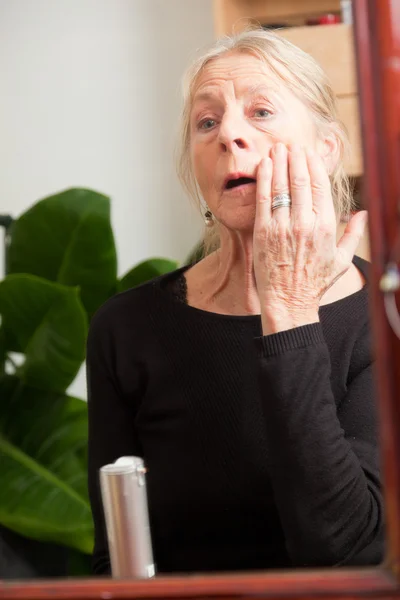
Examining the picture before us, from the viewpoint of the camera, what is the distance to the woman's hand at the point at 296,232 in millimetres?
473

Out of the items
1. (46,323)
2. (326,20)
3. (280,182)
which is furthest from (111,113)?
(280,182)

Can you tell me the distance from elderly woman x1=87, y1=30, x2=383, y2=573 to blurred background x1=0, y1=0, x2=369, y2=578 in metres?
0.07

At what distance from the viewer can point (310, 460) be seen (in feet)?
1.44

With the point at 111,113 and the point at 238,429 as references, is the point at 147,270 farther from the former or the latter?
the point at 238,429

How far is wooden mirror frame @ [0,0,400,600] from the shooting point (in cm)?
31

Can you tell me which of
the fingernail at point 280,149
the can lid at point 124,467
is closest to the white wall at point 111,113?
the fingernail at point 280,149

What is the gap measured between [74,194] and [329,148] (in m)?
0.38

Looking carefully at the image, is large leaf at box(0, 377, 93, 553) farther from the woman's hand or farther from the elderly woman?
the woman's hand

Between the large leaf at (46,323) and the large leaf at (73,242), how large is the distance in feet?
0.31

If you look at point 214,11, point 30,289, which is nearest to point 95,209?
point 30,289

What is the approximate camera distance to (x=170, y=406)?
22.4 inches

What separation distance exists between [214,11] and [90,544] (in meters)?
0.50

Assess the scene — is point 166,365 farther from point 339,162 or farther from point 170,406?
point 339,162

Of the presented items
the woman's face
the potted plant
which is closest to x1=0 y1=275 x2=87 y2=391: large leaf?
the potted plant
